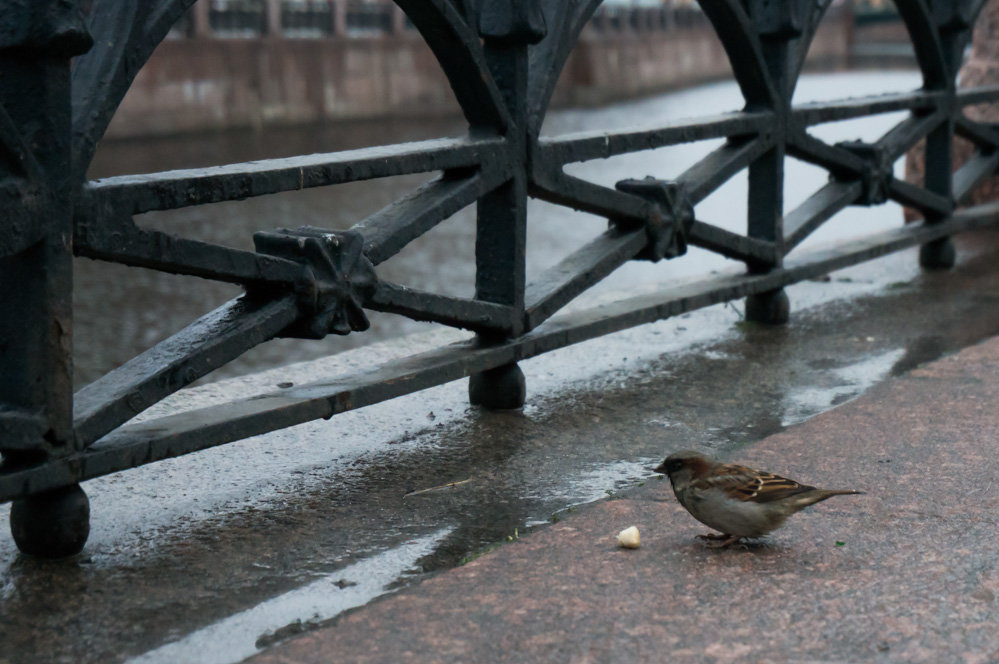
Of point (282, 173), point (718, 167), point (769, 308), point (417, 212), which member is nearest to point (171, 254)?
point (282, 173)

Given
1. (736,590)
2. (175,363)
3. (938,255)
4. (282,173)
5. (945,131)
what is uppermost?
(282,173)

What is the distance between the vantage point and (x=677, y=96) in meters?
38.5

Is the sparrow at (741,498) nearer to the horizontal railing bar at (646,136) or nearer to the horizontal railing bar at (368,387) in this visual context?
the horizontal railing bar at (368,387)

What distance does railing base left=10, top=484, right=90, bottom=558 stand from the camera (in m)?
3.08

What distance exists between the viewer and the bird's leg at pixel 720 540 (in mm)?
3094

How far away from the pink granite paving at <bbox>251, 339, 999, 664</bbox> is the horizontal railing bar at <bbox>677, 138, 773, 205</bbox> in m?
1.66

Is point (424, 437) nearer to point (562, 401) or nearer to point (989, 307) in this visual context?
point (562, 401)

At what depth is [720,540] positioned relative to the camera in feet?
10.3

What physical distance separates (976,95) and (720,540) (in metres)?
4.91

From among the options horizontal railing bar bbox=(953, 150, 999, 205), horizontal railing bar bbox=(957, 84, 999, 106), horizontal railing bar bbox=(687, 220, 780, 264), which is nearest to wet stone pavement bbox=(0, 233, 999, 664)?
horizontal railing bar bbox=(687, 220, 780, 264)

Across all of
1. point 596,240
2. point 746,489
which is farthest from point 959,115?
point 746,489

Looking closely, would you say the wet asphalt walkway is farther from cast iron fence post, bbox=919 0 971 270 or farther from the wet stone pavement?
cast iron fence post, bbox=919 0 971 270

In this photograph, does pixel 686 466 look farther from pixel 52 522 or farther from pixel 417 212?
pixel 52 522

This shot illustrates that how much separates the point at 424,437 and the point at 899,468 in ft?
4.83
